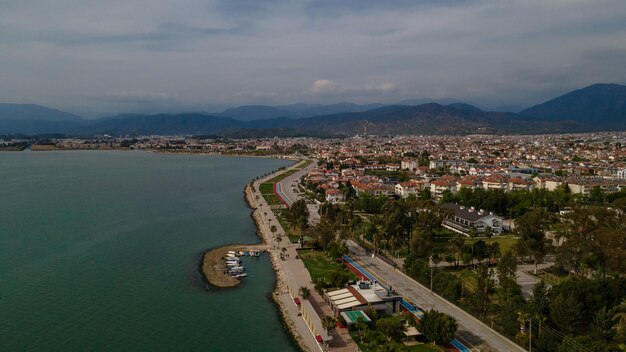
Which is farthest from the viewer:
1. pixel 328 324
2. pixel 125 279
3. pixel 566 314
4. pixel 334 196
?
pixel 334 196

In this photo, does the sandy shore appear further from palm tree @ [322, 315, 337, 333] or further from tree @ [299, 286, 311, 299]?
palm tree @ [322, 315, 337, 333]

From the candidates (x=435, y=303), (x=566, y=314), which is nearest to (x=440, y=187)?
(x=435, y=303)

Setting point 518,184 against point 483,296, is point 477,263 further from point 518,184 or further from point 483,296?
point 518,184

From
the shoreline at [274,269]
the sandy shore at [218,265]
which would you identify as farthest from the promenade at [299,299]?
the sandy shore at [218,265]

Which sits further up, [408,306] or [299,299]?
[408,306]

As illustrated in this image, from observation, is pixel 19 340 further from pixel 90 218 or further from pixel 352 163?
→ pixel 352 163

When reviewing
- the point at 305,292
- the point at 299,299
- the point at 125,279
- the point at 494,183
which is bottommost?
the point at 125,279

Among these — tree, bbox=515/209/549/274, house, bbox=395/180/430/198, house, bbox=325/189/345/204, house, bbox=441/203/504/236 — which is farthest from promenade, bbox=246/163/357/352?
house, bbox=395/180/430/198
